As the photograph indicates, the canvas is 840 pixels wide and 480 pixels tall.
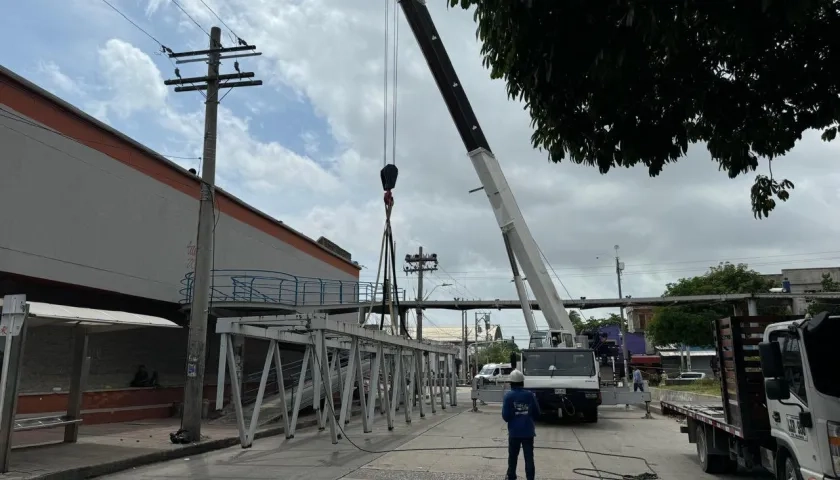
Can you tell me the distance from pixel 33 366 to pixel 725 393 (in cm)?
1824

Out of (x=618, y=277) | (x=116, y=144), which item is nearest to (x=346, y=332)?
(x=116, y=144)

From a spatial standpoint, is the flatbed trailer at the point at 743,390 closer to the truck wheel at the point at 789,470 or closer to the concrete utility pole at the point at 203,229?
the truck wheel at the point at 789,470

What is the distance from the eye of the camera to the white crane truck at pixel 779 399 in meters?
6.30

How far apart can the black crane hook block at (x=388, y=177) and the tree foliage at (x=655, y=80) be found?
8.39 metres

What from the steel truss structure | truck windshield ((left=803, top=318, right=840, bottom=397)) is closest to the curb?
the steel truss structure

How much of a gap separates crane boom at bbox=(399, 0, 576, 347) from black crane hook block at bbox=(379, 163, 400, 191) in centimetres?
350

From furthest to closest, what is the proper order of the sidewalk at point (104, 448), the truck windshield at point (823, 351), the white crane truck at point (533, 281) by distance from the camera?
1. the white crane truck at point (533, 281)
2. the sidewalk at point (104, 448)
3. the truck windshield at point (823, 351)

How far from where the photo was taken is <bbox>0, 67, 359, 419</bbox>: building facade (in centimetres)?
1720

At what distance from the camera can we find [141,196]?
22266 millimetres

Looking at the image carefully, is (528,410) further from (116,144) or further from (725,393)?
(116,144)

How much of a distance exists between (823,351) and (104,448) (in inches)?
491

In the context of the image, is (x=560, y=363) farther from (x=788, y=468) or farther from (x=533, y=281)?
(x=788, y=468)

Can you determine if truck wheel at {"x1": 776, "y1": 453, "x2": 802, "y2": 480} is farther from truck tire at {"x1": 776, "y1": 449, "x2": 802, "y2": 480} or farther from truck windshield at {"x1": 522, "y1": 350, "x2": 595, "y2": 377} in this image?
truck windshield at {"x1": 522, "y1": 350, "x2": 595, "y2": 377}

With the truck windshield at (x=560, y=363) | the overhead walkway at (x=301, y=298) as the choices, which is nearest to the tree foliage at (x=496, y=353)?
the overhead walkway at (x=301, y=298)
